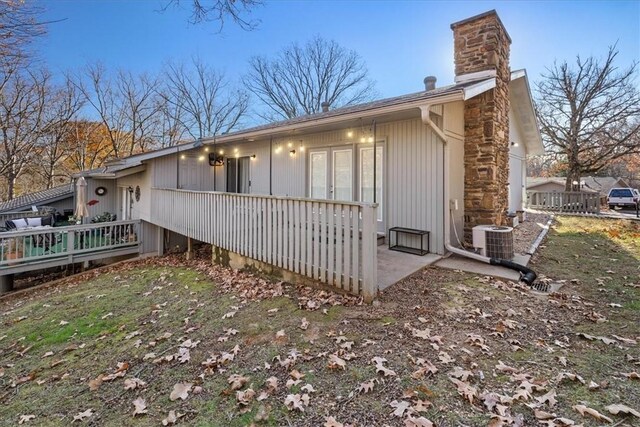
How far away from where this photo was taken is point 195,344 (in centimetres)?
374

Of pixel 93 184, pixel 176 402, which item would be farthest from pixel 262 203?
pixel 93 184

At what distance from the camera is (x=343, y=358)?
3047mm

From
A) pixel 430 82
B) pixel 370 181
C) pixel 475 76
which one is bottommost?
pixel 370 181

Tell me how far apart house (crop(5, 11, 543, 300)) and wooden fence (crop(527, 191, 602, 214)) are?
7465 millimetres

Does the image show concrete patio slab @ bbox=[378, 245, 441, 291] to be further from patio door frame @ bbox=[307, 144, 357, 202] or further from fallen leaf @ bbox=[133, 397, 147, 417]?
fallen leaf @ bbox=[133, 397, 147, 417]

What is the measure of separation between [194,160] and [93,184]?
5959mm

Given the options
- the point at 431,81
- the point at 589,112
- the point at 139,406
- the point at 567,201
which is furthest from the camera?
the point at 589,112

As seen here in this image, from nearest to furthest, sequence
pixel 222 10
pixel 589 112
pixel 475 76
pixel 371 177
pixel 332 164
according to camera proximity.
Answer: pixel 222 10
pixel 475 76
pixel 371 177
pixel 332 164
pixel 589 112

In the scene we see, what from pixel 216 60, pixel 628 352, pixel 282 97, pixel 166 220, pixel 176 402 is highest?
pixel 216 60

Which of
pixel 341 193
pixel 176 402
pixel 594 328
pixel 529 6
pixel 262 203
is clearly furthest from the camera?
pixel 529 6

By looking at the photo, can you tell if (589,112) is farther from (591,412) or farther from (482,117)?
(591,412)

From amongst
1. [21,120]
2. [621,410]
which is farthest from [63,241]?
[621,410]

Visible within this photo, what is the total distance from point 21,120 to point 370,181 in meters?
19.4

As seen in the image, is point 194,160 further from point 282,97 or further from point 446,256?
point 282,97
